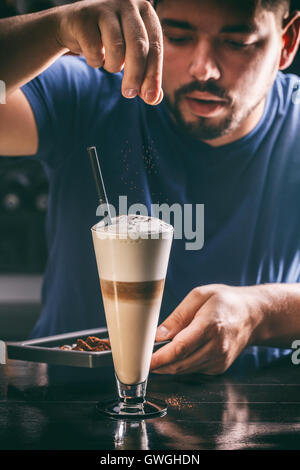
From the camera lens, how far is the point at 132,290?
0.98m

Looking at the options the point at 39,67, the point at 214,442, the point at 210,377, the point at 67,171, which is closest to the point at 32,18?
the point at 39,67

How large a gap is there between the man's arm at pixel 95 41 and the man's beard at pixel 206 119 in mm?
733

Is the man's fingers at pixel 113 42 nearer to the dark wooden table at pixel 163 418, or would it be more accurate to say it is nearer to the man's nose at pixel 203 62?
the dark wooden table at pixel 163 418

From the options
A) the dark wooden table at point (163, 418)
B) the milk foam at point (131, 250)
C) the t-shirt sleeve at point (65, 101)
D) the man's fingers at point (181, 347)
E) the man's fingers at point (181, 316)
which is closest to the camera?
the dark wooden table at point (163, 418)

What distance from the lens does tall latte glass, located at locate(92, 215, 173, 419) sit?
37.9 inches

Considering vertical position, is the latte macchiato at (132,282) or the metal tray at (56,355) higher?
the latte macchiato at (132,282)

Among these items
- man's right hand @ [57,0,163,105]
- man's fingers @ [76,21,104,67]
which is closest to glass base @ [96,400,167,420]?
man's right hand @ [57,0,163,105]

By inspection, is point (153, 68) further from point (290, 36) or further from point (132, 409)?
point (290, 36)

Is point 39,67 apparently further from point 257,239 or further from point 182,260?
point 257,239

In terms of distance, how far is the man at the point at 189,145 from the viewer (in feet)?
6.53

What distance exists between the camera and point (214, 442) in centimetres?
86

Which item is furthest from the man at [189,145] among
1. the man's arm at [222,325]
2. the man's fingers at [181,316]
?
the man's fingers at [181,316]

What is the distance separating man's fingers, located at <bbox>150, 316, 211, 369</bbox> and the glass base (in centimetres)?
15

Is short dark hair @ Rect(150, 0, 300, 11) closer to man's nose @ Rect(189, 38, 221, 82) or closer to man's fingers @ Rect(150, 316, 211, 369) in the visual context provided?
man's nose @ Rect(189, 38, 221, 82)
